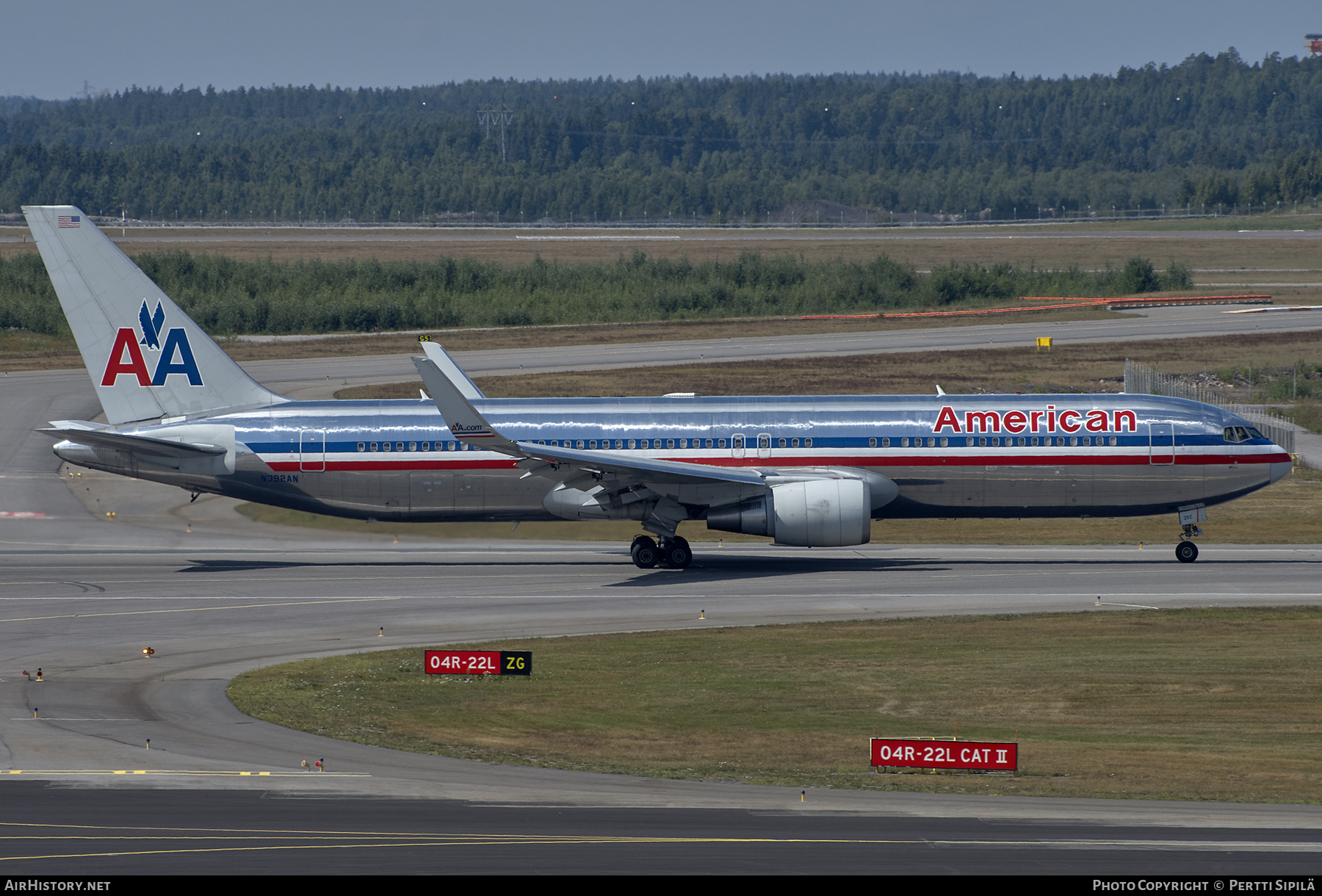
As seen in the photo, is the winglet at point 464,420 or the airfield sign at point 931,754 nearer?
the airfield sign at point 931,754

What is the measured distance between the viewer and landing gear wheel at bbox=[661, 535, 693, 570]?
40219 millimetres

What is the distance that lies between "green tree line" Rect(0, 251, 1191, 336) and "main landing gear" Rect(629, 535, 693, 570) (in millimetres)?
68573

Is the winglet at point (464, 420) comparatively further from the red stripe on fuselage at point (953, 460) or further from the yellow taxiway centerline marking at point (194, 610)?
the yellow taxiway centerline marking at point (194, 610)

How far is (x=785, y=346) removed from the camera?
87812mm

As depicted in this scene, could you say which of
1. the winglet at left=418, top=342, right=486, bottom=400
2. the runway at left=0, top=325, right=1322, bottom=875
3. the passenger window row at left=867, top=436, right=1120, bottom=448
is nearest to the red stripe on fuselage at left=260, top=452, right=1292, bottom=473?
the passenger window row at left=867, top=436, right=1120, bottom=448

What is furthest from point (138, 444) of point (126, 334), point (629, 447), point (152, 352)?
point (629, 447)

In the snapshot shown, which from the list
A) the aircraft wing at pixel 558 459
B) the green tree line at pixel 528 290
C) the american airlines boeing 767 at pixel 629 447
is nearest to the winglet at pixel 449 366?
the american airlines boeing 767 at pixel 629 447

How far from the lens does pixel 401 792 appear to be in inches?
790

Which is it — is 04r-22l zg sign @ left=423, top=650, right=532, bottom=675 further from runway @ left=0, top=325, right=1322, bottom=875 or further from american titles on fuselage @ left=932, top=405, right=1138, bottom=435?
american titles on fuselage @ left=932, top=405, right=1138, bottom=435

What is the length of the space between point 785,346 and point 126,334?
5296 cm

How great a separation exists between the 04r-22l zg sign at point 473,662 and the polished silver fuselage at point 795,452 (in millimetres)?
12232

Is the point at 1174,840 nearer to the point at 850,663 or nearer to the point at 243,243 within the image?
the point at 850,663

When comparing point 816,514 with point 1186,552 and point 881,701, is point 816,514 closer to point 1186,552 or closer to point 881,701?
point 1186,552

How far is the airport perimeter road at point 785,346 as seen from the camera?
7762cm
